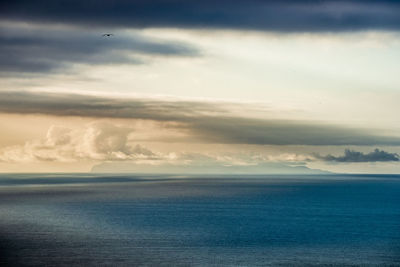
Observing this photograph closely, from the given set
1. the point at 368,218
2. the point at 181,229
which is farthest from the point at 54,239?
the point at 368,218

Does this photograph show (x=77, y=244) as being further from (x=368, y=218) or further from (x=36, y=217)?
(x=368, y=218)

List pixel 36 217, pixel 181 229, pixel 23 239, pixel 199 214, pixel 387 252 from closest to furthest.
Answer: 1. pixel 387 252
2. pixel 23 239
3. pixel 181 229
4. pixel 36 217
5. pixel 199 214

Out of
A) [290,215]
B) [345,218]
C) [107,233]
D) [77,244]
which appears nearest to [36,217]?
[107,233]

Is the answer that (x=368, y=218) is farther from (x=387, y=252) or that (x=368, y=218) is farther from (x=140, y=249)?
(x=140, y=249)

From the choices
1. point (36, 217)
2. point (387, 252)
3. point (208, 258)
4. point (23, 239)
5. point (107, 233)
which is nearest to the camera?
point (208, 258)

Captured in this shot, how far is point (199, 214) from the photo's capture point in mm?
194625

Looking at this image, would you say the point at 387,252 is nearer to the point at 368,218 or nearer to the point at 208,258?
the point at 208,258

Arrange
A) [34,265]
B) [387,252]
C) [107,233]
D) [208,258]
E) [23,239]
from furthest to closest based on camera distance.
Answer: [107,233] < [23,239] < [387,252] < [208,258] < [34,265]

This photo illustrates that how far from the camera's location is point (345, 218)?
604 ft

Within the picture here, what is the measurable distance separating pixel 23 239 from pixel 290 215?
96.0 meters

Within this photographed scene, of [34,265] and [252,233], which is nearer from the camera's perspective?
[34,265]

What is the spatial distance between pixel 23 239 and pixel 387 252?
3322 inches

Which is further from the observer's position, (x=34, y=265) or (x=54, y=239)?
(x=54, y=239)

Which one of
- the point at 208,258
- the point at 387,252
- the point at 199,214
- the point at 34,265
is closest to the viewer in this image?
the point at 34,265
